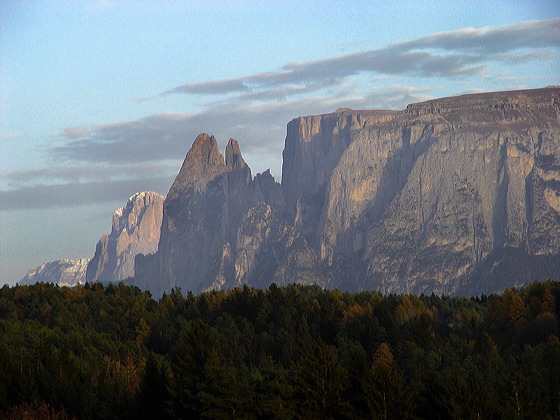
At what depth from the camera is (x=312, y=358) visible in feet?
425

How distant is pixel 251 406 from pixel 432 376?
2119 cm

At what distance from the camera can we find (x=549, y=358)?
625ft

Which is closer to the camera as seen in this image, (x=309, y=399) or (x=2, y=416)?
(x=309, y=399)

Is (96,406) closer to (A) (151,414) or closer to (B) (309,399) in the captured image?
(A) (151,414)

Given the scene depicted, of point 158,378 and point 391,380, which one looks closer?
point 391,380

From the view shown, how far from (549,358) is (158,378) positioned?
269 feet

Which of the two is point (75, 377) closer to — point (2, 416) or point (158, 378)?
point (2, 416)

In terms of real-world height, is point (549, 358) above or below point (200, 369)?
below

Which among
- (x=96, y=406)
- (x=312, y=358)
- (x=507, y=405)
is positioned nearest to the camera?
(x=507, y=405)

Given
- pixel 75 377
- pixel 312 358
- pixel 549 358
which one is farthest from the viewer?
pixel 549 358

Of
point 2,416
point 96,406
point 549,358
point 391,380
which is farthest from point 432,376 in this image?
point 549,358

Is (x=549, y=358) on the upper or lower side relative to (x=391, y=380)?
lower

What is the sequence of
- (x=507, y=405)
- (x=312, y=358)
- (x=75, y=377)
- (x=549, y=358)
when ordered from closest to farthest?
(x=507, y=405) → (x=312, y=358) → (x=75, y=377) → (x=549, y=358)

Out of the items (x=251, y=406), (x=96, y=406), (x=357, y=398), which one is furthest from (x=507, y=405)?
(x=96, y=406)
